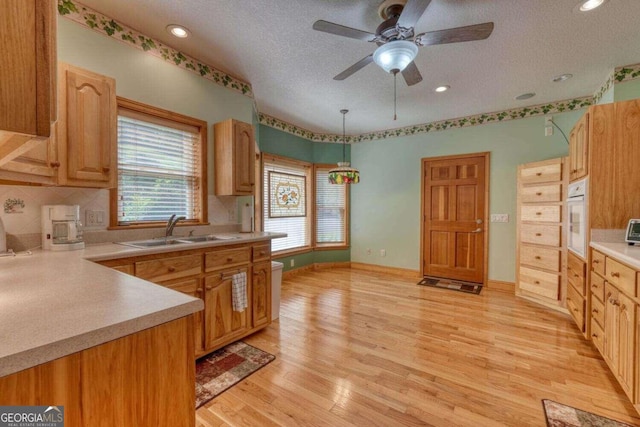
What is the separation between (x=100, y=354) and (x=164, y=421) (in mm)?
309

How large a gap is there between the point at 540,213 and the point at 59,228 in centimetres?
472

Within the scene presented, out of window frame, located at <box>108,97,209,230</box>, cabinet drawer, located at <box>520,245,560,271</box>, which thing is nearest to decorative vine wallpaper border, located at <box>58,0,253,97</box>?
window frame, located at <box>108,97,209,230</box>

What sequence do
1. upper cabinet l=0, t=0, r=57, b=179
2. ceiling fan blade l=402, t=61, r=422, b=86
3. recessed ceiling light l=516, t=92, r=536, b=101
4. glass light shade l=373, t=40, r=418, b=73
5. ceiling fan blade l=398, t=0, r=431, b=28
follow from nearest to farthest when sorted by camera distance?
upper cabinet l=0, t=0, r=57, b=179
ceiling fan blade l=398, t=0, r=431, b=28
glass light shade l=373, t=40, r=418, b=73
ceiling fan blade l=402, t=61, r=422, b=86
recessed ceiling light l=516, t=92, r=536, b=101

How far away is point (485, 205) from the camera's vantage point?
4.24 metres

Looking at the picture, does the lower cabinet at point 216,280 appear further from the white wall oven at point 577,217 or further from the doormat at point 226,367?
the white wall oven at point 577,217

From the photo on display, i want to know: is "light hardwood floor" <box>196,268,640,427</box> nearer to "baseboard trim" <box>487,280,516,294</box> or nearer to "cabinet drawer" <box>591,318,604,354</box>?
"cabinet drawer" <box>591,318,604,354</box>

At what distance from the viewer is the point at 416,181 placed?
4.84m

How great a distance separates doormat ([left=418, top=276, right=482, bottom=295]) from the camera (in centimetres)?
405

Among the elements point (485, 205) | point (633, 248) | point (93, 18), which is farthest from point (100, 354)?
point (485, 205)

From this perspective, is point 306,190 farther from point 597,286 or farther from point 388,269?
point 597,286

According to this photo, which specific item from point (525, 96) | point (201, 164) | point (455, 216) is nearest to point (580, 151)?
point (525, 96)

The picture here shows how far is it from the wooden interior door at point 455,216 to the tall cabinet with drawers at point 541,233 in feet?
2.06

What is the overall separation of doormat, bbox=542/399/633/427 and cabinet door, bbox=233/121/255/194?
2.91 meters

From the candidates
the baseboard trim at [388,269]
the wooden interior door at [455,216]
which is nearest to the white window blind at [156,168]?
the baseboard trim at [388,269]
